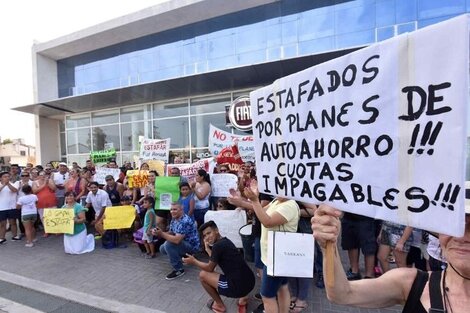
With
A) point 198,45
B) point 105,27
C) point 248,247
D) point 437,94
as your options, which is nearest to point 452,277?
point 437,94

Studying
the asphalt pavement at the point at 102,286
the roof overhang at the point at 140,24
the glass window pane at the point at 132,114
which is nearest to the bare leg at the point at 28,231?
the asphalt pavement at the point at 102,286

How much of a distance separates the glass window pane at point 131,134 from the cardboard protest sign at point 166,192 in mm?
10041

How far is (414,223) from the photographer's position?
116cm

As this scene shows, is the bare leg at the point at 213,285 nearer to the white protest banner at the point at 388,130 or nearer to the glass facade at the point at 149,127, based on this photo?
the white protest banner at the point at 388,130

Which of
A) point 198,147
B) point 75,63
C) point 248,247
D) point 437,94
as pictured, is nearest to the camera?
point 437,94

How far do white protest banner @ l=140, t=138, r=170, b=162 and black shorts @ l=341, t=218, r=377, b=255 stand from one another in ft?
20.0

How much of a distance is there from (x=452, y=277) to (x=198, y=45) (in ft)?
49.1

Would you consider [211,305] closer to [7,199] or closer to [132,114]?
[7,199]

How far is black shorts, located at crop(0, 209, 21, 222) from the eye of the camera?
21.7ft

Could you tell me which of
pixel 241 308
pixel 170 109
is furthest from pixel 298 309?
pixel 170 109

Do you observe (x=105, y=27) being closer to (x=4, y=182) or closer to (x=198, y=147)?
(x=198, y=147)

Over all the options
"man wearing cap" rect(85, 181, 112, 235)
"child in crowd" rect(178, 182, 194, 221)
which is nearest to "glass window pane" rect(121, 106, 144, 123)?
"man wearing cap" rect(85, 181, 112, 235)

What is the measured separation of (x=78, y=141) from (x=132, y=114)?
4854 millimetres

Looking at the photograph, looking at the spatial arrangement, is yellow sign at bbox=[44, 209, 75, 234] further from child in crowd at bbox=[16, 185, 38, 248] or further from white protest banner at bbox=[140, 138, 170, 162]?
→ white protest banner at bbox=[140, 138, 170, 162]
